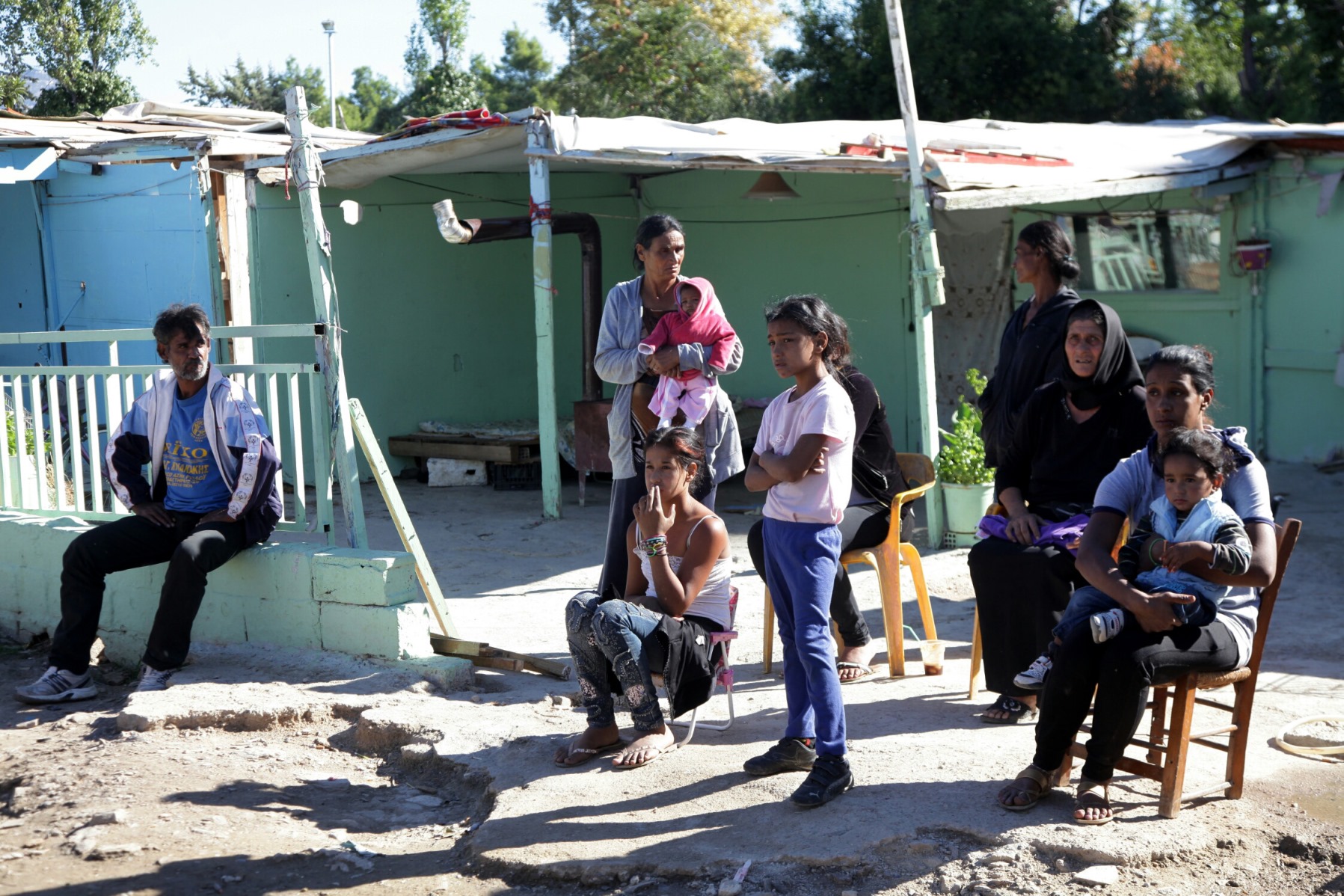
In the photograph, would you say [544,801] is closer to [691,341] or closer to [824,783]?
[824,783]

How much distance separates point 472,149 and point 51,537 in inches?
167

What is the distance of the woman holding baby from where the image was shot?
4793mm

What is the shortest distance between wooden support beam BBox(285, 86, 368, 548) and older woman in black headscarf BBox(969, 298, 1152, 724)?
2.62 m

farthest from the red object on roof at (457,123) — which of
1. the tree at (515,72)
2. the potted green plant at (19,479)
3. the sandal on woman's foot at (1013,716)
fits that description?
the tree at (515,72)

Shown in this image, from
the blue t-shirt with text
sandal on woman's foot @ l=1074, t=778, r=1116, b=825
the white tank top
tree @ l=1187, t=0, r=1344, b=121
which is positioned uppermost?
tree @ l=1187, t=0, r=1344, b=121

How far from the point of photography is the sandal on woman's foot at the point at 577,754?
13.3ft

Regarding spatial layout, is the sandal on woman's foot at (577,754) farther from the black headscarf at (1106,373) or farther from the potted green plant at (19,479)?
the potted green plant at (19,479)

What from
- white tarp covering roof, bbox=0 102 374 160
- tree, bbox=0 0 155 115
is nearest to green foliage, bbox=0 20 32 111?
tree, bbox=0 0 155 115

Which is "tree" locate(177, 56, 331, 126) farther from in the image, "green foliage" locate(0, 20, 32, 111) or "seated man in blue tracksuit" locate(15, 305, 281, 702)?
"seated man in blue tracksuit" locate(15, 305, 281, 702)

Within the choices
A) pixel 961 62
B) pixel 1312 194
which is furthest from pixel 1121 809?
pixel 961 62

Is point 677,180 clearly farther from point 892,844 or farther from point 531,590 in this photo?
point 892,844

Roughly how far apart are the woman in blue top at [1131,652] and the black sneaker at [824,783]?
0.44m

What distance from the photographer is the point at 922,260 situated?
7.56m

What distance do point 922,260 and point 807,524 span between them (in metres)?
4.21
